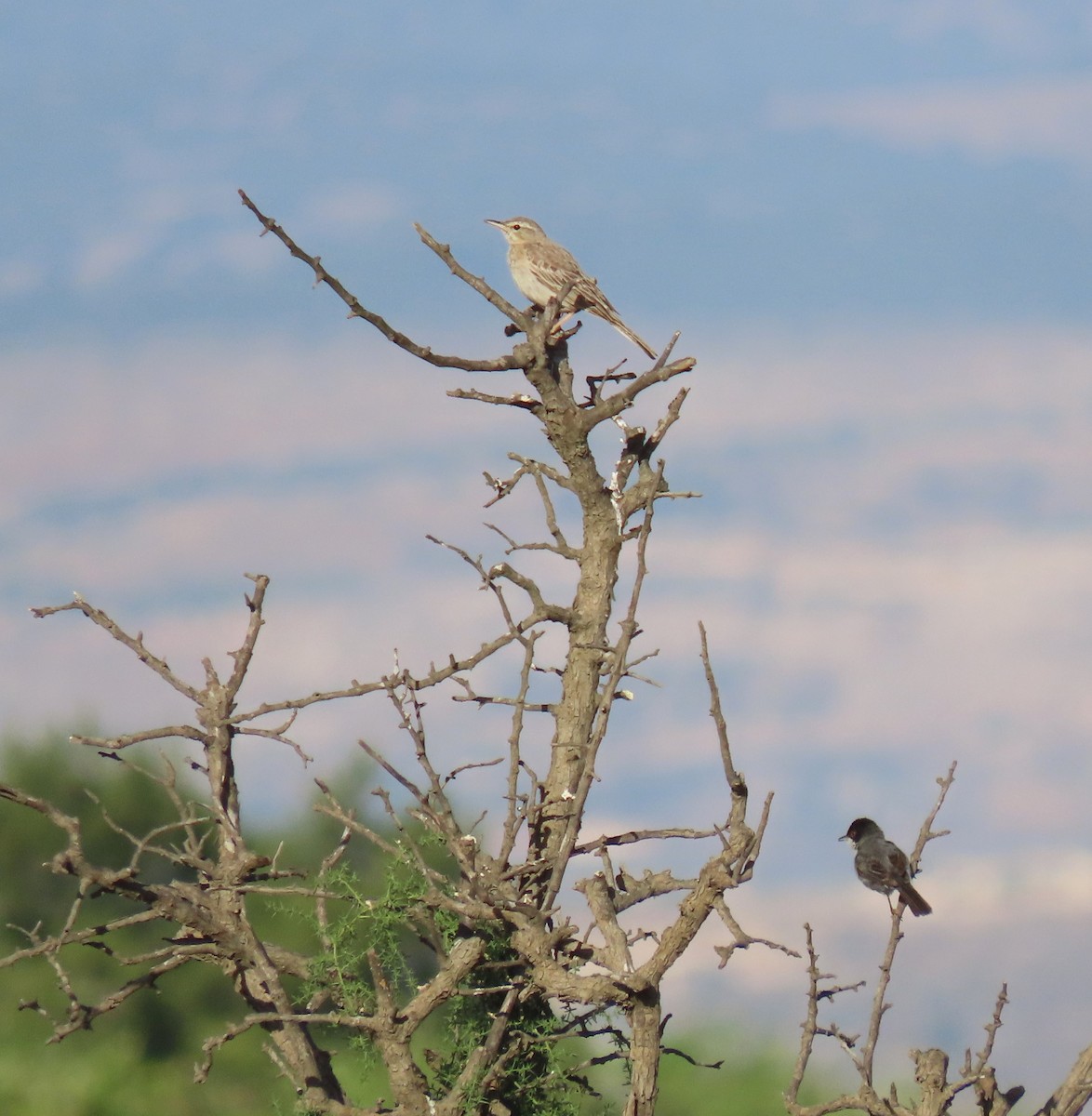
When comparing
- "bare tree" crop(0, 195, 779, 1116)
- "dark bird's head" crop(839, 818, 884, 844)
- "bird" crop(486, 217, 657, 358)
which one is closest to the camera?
"bare tree" crop(0, 195, 779, 1116)

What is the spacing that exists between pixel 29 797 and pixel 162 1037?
42.6 metres

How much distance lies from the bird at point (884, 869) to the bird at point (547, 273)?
4577mm

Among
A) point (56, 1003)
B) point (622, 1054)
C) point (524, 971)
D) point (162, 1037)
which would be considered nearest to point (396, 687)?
point (524, 971)

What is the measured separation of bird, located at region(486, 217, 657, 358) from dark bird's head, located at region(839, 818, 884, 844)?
411cm

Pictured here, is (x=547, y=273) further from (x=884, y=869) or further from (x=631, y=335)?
(x=884, y=869)

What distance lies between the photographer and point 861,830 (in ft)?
34.4

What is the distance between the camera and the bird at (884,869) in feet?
30.3

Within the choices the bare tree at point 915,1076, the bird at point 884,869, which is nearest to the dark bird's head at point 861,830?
the bird at point 884,869

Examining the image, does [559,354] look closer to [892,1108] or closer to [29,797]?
[29,797]

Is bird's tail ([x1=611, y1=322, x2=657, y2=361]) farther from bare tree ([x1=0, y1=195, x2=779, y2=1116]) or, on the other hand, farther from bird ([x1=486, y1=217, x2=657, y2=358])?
bare tree ([x1=0, y1=195, x2=779, y2=1116])

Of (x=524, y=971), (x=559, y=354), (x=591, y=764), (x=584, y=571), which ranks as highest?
(x=559, y=354)

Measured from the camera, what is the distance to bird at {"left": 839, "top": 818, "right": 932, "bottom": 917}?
9227 millimetres

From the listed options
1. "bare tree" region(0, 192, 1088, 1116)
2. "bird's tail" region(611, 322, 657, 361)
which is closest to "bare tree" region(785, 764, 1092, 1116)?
"bare tree" region(0, 192, 1088, 1116)

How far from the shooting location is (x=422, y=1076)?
6.53 m
